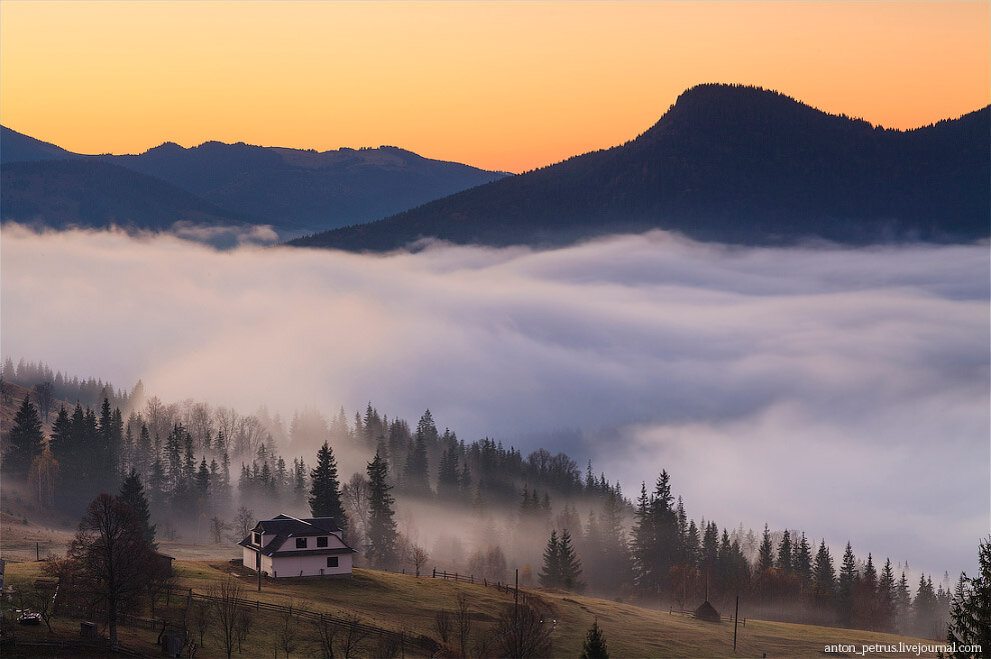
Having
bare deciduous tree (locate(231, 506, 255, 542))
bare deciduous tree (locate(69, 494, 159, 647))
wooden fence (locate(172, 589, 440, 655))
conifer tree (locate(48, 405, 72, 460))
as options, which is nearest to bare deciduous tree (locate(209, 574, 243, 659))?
wooden fence (locate(172, 589, 440, 655))

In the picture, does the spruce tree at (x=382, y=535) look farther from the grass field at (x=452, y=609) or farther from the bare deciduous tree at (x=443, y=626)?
the bare deciduous tree at (x=443, y=626)

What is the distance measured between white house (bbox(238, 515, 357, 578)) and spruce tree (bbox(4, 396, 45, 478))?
9351cm

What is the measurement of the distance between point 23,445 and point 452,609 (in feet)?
388

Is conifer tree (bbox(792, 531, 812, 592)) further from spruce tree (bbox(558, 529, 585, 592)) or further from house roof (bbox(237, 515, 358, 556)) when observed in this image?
house roof (bbox(237, 515, 358, 556))

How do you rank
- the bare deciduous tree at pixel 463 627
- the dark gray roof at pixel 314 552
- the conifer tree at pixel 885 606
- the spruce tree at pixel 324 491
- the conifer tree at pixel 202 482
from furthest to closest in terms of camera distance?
the conifer tree at pixel 202 482 < the conifer tree at pixel 885 606 < the spruce tree at pixel 324 491 < the dark gray roof at pixel 314 552 < the bare deciduous tree at pixel 463 627

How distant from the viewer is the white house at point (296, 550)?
100 meters

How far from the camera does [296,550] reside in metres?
101

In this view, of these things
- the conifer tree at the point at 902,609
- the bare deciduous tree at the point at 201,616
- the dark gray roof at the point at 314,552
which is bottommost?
the conifer tree at the point at 902,609

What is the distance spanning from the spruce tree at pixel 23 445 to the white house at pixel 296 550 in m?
93.5

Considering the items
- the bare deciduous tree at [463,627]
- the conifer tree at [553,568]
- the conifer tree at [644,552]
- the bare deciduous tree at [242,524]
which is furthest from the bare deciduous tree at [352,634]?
the conifer tree at [644,552]

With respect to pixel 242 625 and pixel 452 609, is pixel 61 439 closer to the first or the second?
pixel 452 609

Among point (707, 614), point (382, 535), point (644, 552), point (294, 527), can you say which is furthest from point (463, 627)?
point (644, 552)

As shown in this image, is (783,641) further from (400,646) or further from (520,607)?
(400,646)

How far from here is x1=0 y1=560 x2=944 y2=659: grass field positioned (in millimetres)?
78312
